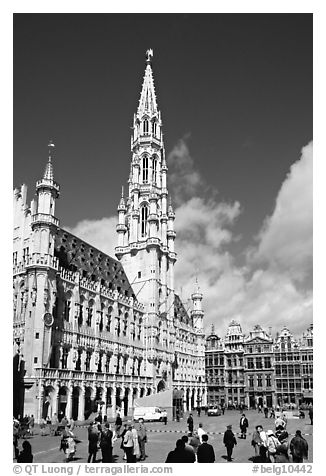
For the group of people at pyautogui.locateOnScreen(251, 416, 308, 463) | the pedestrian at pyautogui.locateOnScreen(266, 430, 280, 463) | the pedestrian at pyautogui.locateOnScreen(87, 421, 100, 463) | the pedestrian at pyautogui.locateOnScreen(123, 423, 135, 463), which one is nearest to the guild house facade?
the pedestrian at pyautogui.locateOnScreen(87, 421, 100, 463)

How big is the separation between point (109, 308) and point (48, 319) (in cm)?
1902

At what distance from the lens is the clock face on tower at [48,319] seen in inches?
2025

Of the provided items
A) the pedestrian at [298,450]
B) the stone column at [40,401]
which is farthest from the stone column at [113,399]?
the pedestrian at [298,450]

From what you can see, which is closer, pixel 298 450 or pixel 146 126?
pixel 298 450

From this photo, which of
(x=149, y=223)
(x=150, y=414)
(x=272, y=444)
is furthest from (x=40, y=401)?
(x=149, y=223)

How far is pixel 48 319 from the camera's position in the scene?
51719mm

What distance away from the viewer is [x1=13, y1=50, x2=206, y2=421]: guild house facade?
2036 inches

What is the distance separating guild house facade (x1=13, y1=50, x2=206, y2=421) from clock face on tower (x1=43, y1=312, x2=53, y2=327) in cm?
11

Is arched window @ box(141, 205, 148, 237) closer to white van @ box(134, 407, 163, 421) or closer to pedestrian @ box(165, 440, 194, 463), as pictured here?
white van @ box(134, 407, 163, 421)

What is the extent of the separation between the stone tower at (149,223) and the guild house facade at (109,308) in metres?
0.21

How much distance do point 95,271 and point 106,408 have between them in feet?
68.5

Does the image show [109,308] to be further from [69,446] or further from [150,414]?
[69,446]
